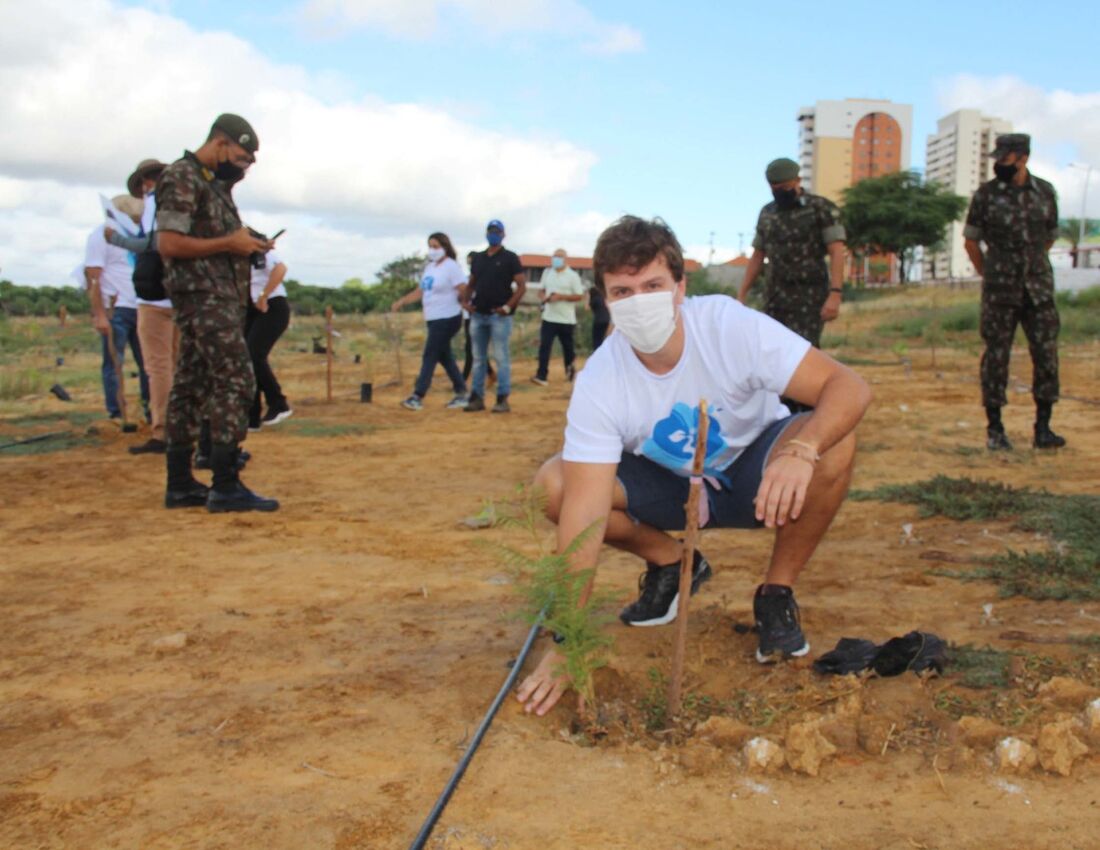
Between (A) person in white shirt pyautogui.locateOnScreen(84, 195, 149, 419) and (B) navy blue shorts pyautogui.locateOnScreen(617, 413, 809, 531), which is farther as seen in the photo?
(A) person in white shirt pyautogui.locateOnScreen(84, 195, 149, 419)

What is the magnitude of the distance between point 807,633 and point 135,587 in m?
2.23

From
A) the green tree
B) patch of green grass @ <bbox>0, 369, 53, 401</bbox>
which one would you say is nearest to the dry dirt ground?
patch of green grass @ <bbox>0, 369, 53, 401</bbox>

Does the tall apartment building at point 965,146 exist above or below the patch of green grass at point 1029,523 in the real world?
above

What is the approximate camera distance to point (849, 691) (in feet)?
8.05

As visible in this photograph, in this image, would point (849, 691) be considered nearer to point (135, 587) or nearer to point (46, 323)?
point (135, 587)

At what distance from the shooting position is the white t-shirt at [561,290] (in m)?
11.3

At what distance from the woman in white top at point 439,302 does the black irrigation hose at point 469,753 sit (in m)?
6.63

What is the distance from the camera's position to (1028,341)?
607 cm

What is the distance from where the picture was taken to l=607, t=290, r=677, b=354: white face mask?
8.41ft

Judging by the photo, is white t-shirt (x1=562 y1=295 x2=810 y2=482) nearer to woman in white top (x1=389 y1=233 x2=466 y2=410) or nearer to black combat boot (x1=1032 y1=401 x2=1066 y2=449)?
black combat boot (x1=1032 y1=401 x2=1066 y2=449)

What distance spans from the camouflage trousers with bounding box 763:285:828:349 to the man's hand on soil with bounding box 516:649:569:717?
394cm

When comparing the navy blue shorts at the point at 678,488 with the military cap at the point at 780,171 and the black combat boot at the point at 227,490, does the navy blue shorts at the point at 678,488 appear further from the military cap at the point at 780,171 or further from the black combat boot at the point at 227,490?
the military cap at the point at 780,171

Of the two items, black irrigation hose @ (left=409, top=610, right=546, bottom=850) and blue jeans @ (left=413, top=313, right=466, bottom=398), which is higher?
blue jeans @ (left=413, top=313, right=466, bottom=398)

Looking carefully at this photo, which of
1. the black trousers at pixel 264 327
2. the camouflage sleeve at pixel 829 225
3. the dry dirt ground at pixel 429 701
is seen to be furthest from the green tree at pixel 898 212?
the dry dirt ground at pixel 429 701
